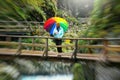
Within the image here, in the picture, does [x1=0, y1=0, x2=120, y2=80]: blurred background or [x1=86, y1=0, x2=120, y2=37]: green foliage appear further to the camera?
[x1=0, y1=0, x2=120, y2=80]: blurred background

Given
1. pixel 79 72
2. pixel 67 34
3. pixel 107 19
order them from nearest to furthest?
pixel 107 19
pixel 79 72
pixel 67 34

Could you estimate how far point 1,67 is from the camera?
9.81 meters

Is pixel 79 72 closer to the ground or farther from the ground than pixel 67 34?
closer to the ground

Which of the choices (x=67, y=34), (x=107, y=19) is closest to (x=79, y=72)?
(x=107, y=19)

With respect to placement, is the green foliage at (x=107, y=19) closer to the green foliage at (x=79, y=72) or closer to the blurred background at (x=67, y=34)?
the blurred background at (x=67, y=34)

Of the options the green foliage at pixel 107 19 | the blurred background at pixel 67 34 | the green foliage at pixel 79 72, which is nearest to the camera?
the green foliage at pixel 107 19

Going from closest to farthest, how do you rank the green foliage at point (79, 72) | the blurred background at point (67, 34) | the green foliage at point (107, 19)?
the green foliage at point (107, 19) < the blurred background at point (67, 34) < the green foliage at point (79, 72)

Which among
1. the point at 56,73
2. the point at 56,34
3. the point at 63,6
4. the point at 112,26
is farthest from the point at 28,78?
the point at 63,6

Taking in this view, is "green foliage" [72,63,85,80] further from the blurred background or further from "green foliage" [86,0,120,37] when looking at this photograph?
"green foliage" [86,0,120,37]

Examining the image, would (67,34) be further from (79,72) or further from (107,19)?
(107,19)

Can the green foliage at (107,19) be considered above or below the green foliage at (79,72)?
above

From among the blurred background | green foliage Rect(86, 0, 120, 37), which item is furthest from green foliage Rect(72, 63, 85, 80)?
green foliage Rect(86, 0, 120, 37)

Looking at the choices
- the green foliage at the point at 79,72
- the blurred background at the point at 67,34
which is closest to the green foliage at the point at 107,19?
the blurred background at the point at 67,34

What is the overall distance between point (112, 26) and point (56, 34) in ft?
11.9
